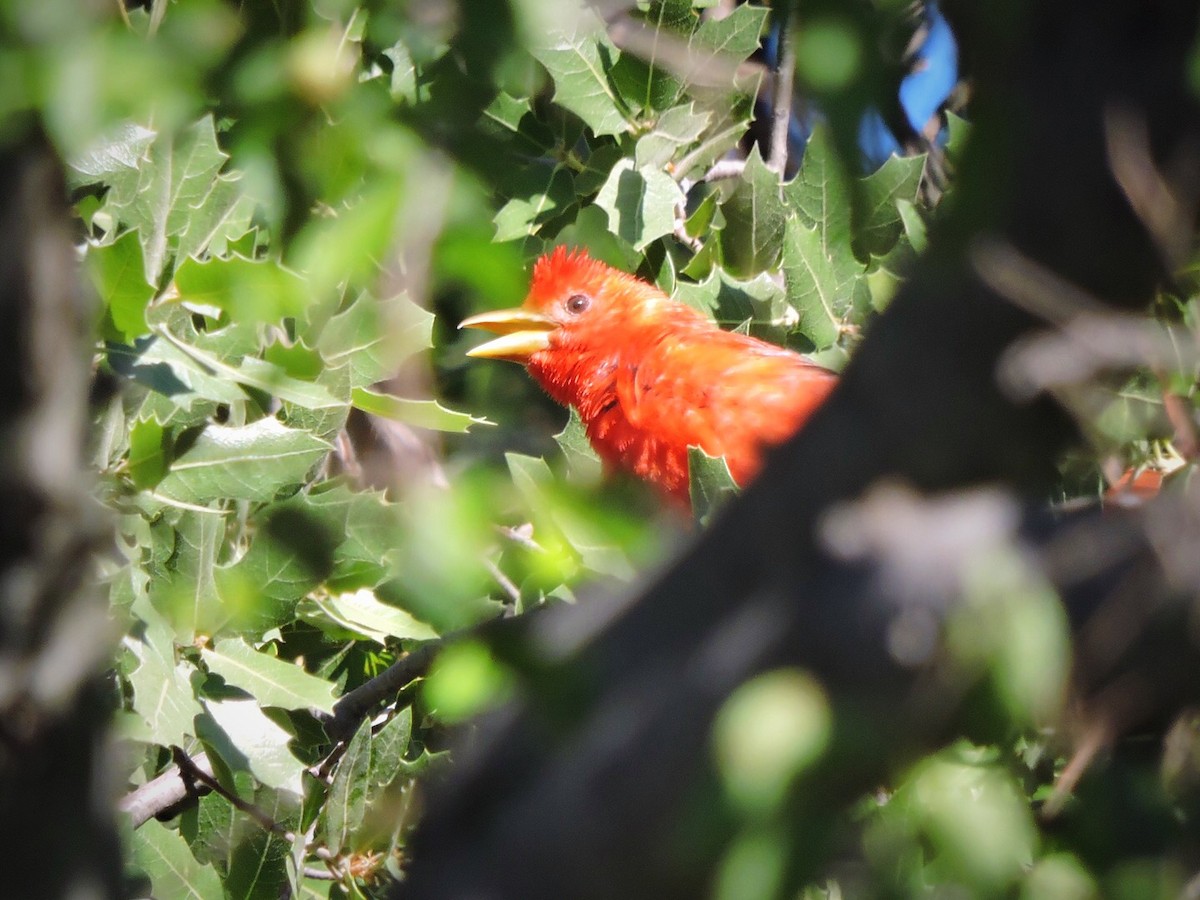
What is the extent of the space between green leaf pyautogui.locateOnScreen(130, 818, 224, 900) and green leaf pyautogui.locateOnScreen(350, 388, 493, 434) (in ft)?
3.94

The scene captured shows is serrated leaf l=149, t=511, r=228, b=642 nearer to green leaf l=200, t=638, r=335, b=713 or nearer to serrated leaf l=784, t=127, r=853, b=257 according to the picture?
green leaf l=200, t=638, r=335, b=713

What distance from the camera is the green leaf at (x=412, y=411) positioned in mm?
1976

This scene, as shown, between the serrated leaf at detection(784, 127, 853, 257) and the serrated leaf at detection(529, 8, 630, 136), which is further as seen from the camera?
the serrated leaf at detection(784, 127, 853, 257)

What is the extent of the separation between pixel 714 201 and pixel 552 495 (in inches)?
120

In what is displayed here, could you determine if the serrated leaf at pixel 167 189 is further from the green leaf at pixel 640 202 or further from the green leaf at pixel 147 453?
the green leaf at pixel 640 202

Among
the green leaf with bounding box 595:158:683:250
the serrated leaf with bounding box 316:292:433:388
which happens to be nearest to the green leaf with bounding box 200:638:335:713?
the serrated leaf with bounding box 316:292:433:388

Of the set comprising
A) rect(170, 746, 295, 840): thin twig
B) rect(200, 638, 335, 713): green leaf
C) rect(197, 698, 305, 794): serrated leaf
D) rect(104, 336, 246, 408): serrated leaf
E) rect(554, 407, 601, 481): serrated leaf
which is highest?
rect(104, 336, 246, 408): serrated leaf

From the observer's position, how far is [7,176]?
1.32 m

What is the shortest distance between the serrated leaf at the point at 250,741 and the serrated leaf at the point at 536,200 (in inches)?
62.9

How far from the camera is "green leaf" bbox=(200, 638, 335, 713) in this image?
3.04 m

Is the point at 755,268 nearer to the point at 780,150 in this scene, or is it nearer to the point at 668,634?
the point at 780,150

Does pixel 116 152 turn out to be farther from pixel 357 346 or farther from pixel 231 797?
pixel 231 797

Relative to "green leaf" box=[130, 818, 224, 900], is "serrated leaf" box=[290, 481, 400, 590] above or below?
above

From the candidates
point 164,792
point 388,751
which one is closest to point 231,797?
point 164,792
